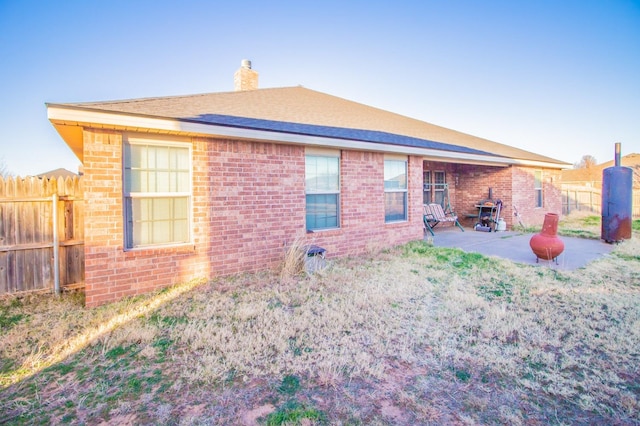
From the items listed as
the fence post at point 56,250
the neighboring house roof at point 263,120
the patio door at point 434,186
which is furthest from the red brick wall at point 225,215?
the patio door at point 434,186

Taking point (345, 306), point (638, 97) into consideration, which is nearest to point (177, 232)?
point (345, 306)

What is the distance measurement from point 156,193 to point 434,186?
429 inches

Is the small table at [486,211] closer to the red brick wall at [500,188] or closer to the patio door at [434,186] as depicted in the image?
the red brick wall at [500,188]

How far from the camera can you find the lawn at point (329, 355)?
2270 millimetres

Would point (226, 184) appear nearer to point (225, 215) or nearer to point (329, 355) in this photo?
point (225, 215)

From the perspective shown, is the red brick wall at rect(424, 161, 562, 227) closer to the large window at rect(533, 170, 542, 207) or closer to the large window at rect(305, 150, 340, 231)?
the large window at rect(533, 170, 542, 207)

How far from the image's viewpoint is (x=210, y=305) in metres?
4.25

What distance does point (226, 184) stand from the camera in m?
5.58

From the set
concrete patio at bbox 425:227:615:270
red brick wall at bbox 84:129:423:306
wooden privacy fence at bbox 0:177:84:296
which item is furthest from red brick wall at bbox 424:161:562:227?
wooden privacy fence at bbox 0:177:84:296

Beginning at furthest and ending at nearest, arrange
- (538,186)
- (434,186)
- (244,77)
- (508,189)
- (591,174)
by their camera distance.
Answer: (591,174) < (538,186) < (434,186) < (508,189) < (244,77)

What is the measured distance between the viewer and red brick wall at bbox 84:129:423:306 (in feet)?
15.0

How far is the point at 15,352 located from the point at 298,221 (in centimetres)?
449

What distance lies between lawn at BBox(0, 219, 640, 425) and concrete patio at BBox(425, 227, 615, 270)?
162 centimetres

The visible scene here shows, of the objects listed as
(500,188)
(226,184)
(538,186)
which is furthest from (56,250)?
(538,186)
